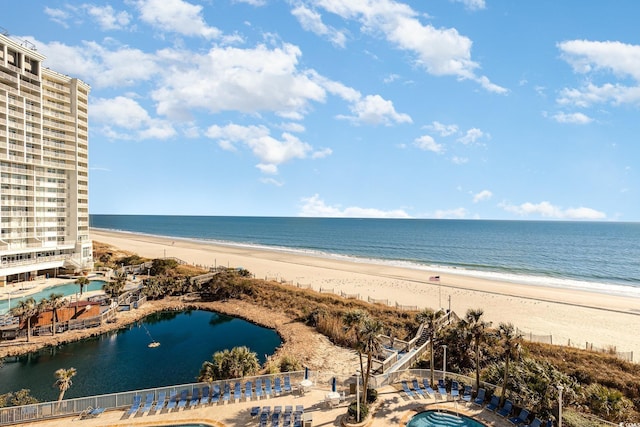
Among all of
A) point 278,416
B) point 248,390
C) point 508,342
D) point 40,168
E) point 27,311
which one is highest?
point 40,168

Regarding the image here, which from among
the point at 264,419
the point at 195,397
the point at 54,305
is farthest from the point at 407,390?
the point at 54,305

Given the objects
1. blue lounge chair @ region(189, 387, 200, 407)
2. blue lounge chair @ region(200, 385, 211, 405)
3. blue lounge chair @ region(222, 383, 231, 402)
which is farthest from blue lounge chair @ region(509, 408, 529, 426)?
blue lounge chair @ region(189, 387, 200, 407)

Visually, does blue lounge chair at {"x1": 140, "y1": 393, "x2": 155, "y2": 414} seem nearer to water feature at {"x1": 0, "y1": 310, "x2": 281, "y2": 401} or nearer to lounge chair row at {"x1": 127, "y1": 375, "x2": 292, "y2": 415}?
lounge chair row at {"x1": 127, "y1": 375, "x2": 292, "y2": 415}

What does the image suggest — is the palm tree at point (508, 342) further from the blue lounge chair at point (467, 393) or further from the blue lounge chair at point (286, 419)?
the blue lounge chair at point (286, 419)

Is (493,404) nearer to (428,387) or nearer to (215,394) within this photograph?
(428,387)

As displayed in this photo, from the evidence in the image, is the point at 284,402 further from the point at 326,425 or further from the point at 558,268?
the point at 558,268

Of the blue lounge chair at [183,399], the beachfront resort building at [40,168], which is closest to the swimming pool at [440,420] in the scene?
the blue lounge chair at [183,399]
